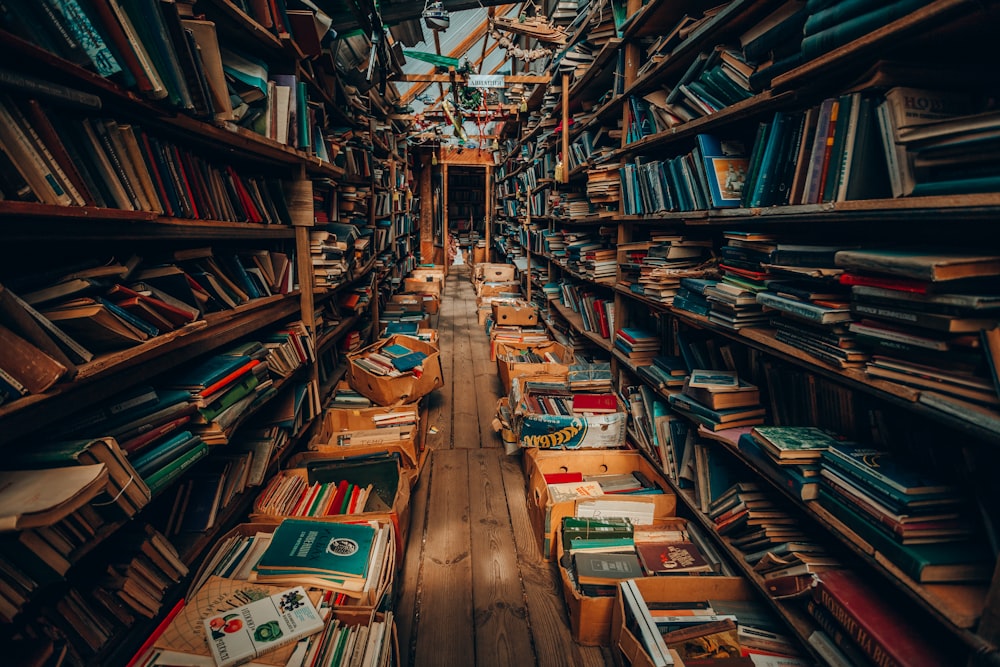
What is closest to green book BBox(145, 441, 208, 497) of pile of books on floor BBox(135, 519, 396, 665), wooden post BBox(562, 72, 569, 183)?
pile of books on floor BBox(135, 519, 396, 665)

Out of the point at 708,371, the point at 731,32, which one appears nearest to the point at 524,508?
the point at 708,371

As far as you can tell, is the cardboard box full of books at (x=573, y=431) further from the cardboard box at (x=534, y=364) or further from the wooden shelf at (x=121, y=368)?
the wooden shelf at (x=121, y=368)

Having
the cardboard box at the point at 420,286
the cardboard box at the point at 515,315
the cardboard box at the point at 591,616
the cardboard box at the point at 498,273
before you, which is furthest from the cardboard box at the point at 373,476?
the cardboard box at the point at 498,273

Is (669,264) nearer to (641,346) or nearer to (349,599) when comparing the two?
(641,346)

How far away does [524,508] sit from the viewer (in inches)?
99.5

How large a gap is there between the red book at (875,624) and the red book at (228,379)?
186cm

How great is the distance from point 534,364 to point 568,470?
1.14m

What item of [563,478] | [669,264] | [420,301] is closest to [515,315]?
[420,301]

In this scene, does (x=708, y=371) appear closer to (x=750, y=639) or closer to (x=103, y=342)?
(x=750, y=639)

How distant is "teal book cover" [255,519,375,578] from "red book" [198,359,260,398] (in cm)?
52

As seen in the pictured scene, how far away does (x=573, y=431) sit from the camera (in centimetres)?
249

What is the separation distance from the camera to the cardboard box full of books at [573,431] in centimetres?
249

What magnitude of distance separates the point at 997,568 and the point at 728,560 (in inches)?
39.1

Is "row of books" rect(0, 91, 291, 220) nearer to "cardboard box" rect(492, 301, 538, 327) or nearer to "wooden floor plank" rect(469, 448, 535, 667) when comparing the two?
"wooden floor plank" rect(469, 448, 535, 667)
